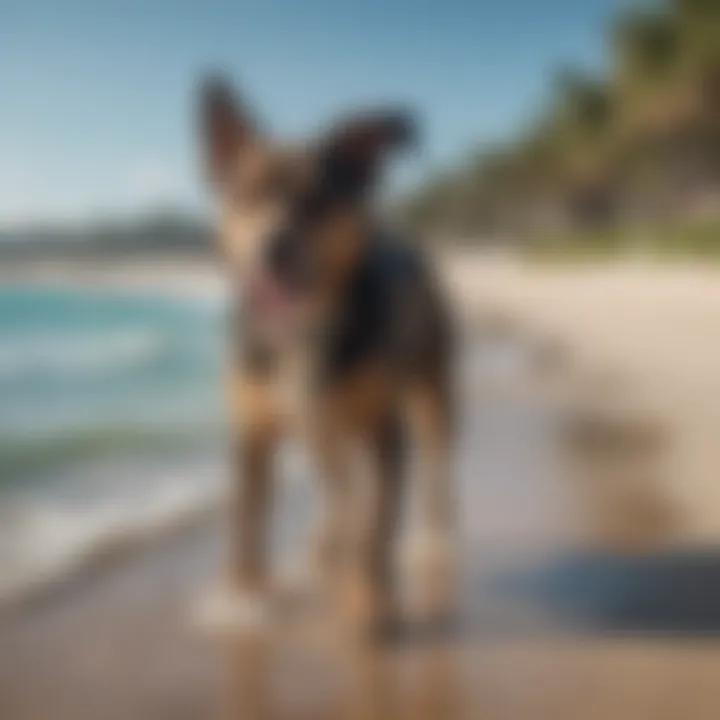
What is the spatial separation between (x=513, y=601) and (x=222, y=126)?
0.47 m

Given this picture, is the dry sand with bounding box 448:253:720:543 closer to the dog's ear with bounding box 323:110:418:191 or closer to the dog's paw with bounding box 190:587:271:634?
the dog's ear with bounding box 323:110:418:191

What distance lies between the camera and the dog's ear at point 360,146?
90 cm

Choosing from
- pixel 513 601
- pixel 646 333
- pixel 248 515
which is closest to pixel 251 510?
pixel 248 515

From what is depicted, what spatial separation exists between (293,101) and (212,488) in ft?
1.08

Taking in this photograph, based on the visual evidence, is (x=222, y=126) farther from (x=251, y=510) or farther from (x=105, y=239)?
(x=251, y=510)

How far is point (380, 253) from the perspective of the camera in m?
0.94

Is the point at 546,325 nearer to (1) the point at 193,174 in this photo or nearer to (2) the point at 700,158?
(2) the point at 700,158

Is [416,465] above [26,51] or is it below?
below

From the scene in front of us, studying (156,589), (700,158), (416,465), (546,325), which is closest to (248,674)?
(156,589)

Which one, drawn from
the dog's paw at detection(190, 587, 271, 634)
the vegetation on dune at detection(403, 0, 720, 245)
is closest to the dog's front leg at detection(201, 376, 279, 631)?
the dog's paw at detection(190, 587, 271, 634)

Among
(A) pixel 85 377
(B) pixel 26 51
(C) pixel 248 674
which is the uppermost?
(B) pixel 26 51

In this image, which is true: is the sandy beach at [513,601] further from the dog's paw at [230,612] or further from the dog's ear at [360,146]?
the dog's ear at [360,146]

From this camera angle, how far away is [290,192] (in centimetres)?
89

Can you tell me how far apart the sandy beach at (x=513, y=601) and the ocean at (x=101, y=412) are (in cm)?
3
